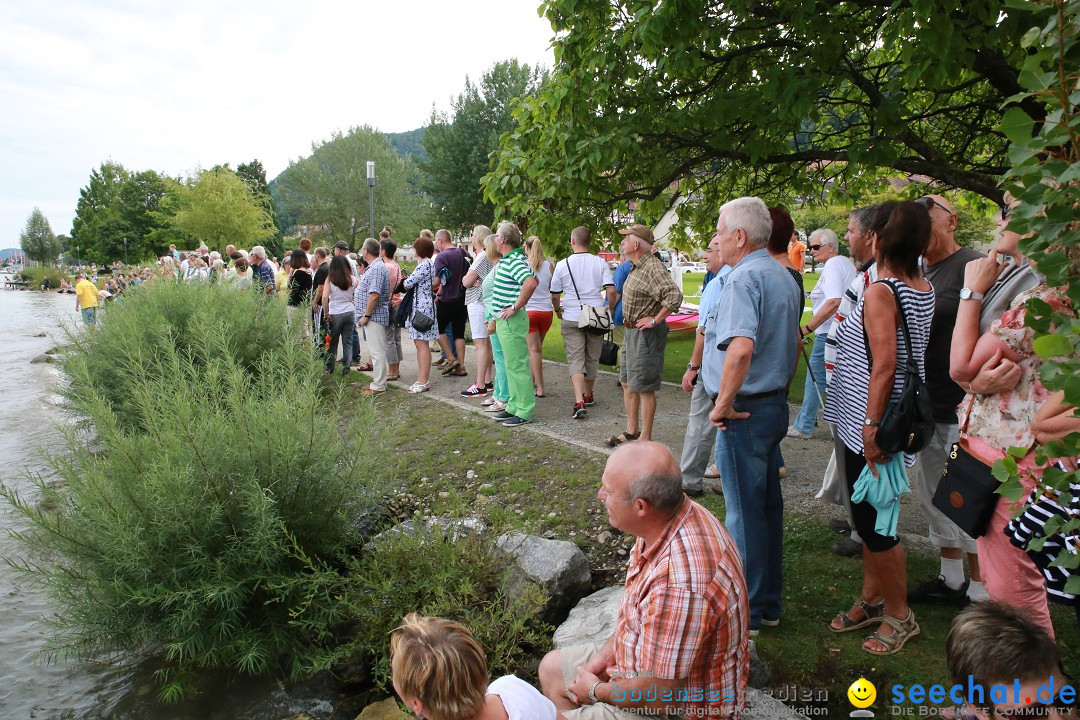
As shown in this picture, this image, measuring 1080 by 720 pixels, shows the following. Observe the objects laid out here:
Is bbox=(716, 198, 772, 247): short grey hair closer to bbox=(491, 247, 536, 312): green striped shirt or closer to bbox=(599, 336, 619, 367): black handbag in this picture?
bbox=(491, 247, 536, 312): green striped shirt

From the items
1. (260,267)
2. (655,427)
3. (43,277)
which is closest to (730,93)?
(655,427)

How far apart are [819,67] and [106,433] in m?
6.23

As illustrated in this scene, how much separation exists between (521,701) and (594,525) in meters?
2.76

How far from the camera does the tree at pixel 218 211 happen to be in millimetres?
40469

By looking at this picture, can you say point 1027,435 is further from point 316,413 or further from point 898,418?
point 316,413

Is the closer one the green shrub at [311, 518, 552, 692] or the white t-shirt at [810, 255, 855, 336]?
the green shrub at [311, 518, 552, 692]

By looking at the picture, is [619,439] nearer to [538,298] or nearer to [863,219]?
[538,298]

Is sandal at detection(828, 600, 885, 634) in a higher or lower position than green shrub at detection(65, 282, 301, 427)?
lower

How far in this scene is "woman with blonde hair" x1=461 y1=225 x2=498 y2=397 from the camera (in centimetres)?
853

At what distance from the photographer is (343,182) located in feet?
219

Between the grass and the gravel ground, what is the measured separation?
237 mm

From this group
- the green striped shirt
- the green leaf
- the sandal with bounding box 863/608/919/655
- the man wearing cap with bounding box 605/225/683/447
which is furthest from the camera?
the green striped shirt

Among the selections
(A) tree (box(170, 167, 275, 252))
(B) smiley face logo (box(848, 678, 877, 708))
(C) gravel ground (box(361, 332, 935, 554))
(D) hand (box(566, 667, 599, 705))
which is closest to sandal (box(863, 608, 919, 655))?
(B) smiley face logo (box(848, 678, 877, 708))

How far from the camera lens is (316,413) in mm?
4488
